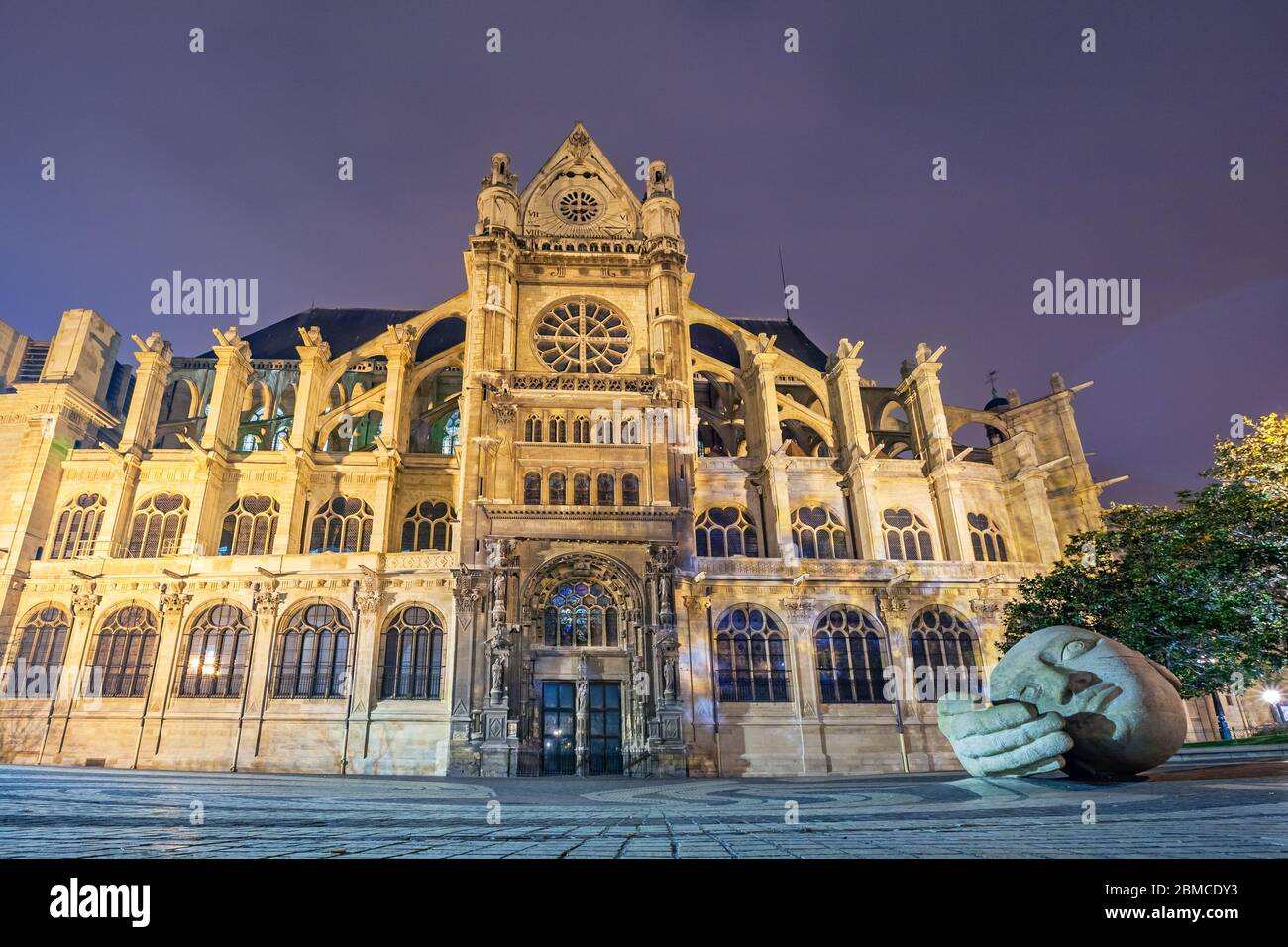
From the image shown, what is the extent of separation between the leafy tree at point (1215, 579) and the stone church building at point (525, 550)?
1107cm

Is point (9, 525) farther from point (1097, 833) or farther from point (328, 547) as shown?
point (1097, 833)

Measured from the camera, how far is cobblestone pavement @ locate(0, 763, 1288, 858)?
364cm

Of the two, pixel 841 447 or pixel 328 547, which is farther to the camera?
pixel 841 447

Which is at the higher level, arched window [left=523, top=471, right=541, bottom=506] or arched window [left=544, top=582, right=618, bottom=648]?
arched window [left=523, top=471, right=541, bottom=506]

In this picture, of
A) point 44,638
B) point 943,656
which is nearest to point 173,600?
point 44,638

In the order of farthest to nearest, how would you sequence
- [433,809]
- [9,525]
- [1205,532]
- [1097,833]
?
[9,525] → [1205,532] → [433,809] → [1097,833]

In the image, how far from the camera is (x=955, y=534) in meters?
29.4

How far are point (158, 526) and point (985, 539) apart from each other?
35666mm

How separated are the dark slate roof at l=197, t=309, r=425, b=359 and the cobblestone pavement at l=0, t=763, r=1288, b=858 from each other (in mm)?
38921

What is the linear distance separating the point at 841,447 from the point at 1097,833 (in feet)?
93.4

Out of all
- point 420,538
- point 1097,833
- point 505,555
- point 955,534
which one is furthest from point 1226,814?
point 420,538

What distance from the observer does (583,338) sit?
31.5 meters

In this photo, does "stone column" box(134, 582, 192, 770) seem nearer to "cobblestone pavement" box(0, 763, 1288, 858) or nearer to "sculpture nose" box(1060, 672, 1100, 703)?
"cobblestone pavement" box(0, 763, 1288, 858)

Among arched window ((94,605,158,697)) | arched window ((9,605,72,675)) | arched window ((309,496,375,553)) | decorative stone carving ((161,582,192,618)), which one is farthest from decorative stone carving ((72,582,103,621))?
arched window ((309,496,375,553))
